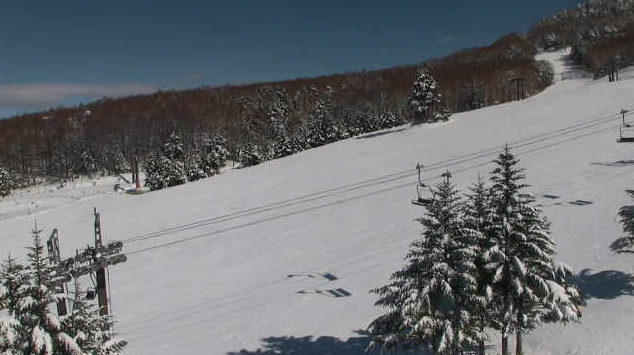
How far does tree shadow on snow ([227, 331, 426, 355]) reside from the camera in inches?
599

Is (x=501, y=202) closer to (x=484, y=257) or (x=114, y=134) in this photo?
(x=484, y=257)

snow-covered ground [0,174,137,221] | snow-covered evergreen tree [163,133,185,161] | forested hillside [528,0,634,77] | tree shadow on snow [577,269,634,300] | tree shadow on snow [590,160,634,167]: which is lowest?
tree shadow on snow [577,269,634,300]

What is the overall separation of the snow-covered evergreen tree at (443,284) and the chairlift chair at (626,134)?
33867 millimetres

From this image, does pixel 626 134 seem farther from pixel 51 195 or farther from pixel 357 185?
pixel 51 195

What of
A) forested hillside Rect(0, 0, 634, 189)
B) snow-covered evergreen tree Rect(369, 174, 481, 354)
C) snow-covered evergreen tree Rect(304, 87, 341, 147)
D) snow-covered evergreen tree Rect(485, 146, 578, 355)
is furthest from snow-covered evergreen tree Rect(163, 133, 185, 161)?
snow-covered evergreen tree Rect(485, 146, 578, 355)

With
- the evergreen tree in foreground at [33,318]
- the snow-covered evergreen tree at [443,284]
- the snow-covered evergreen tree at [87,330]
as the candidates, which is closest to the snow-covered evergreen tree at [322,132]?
the snow-covered evergreen tree at [443,284]

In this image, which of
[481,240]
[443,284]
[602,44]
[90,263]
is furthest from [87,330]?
[602,44]

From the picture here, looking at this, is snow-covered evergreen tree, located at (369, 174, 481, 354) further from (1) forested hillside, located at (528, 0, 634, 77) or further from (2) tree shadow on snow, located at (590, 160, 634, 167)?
(1) forested hillside, located at (528, 0, 634, 77)

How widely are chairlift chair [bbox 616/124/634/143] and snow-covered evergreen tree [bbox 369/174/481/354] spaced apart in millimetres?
33867

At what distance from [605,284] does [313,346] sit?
11.9m

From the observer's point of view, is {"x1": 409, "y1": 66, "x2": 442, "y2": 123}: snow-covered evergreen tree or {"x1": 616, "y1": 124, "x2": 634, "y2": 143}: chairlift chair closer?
{"x1": 616, "y1": 124, "x2": 634, "y2": 143}: chairlift chair

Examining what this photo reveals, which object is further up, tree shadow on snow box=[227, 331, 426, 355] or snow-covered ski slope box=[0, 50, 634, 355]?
snow-covered ski slope box=[0, 50, 634, 355]

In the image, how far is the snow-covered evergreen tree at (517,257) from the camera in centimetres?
1082

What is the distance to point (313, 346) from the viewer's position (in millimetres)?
15719
